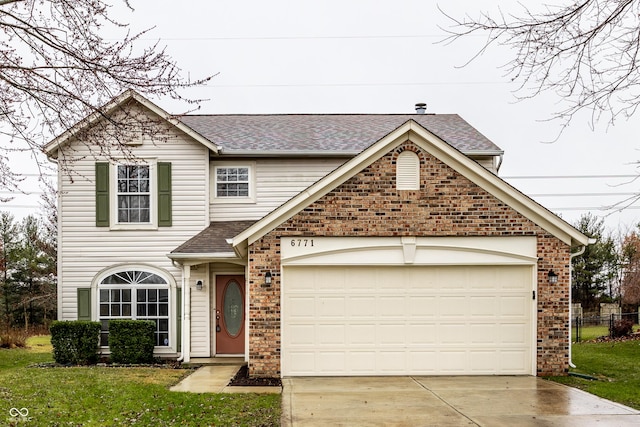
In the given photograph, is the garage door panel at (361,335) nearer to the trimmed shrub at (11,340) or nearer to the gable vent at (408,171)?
the gable vent at (408,171)

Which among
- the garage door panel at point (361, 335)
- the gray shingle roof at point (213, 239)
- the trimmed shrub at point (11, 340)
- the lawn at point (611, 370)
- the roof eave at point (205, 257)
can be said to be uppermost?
the gray shingle roof at point (213, 239)

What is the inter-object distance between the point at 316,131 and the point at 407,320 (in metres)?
7.92

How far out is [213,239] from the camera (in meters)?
16.3

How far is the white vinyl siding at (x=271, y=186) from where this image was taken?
1769 cm

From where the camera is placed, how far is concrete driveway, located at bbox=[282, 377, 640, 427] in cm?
936

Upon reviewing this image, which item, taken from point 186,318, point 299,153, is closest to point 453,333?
point 299,153

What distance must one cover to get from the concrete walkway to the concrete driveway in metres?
0.72

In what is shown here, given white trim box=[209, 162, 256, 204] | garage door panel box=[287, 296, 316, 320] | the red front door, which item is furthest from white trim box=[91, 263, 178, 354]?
garage door panel box=[287, 296, 316, 320]

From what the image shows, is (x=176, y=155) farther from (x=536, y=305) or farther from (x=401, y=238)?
(x=536, y=305)

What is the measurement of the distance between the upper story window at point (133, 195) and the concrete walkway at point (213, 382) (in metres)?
4.39

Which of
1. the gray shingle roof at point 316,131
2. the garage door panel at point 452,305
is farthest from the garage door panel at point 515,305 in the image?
the gray shingle roof at point 316,131

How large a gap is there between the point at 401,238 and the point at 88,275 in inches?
330

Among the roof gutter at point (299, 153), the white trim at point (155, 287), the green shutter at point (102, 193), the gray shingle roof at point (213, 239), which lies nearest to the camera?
the gray shingle roof at point (213, 239)

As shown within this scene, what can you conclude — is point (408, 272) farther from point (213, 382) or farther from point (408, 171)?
point (213, 382)
